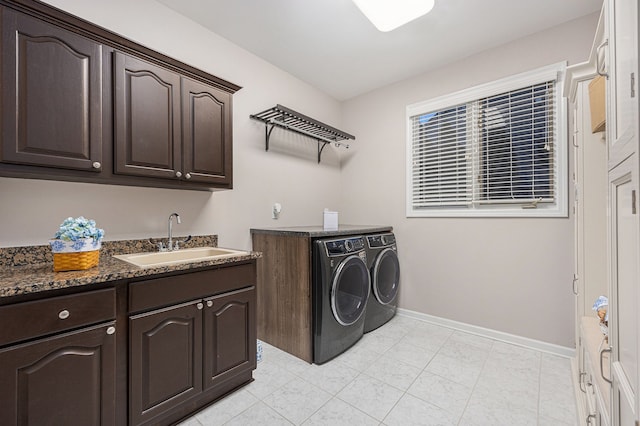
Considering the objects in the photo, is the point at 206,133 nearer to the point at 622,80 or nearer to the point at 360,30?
the point at 360,30

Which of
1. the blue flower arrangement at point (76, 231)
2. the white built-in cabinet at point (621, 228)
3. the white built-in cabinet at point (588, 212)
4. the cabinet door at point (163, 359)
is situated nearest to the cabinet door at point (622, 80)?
the white built-in cabinet at point (621, 228)

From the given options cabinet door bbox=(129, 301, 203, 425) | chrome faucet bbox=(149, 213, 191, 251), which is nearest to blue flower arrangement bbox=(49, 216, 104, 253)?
cabinet door bbox=(129, 301, 203, 425)

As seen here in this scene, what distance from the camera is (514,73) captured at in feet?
7.79

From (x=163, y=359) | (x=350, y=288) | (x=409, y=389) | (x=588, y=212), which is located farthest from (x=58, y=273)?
(x=588, y=212)

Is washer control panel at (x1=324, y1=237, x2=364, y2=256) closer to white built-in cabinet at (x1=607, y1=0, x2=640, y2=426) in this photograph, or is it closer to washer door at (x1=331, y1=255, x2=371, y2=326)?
washer door at (x1=331, y1=255, x2=371, y2=326)

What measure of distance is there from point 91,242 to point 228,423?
1171mm

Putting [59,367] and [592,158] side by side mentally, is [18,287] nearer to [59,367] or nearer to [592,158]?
[59,367]

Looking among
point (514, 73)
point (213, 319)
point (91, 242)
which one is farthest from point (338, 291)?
point (514, 73)

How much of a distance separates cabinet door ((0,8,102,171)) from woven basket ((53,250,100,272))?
1.42 ft

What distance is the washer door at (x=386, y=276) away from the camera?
8.62 feet

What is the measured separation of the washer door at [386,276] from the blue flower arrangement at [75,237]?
2.08 metres

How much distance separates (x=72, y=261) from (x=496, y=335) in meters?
3.08

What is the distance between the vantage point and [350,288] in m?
2.34

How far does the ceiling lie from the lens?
6.50 ft
